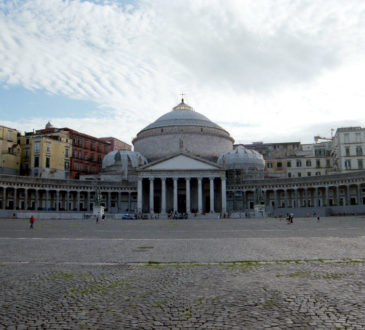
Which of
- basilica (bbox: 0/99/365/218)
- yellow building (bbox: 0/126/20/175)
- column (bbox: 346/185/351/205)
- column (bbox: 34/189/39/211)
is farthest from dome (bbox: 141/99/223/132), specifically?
column (bbox: 346/185/351/205)

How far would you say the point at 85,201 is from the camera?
277ft

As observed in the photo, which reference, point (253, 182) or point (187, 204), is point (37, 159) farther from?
point (253, 182)

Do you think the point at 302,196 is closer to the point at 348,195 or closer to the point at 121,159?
the point at 348,195

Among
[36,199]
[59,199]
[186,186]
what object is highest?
[186,186]

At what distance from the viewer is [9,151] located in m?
77.3

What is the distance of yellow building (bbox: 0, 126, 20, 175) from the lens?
75.6 metres

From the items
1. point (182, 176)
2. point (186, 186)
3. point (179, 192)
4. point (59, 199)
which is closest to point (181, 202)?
point (179, 192)

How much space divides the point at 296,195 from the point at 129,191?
117ft

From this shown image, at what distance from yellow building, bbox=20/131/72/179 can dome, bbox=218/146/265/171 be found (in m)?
35.0

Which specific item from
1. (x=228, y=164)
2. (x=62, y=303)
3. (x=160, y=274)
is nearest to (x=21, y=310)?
(x=62, y=303)

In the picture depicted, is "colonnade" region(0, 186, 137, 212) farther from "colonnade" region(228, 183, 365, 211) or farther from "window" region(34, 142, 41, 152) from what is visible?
"colonnade" region(228, 183, 365, 211)

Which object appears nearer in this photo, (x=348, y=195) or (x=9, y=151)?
(x=348, y=195)

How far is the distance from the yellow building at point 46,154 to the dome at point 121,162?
9.99m

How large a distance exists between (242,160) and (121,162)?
93.0 feet
